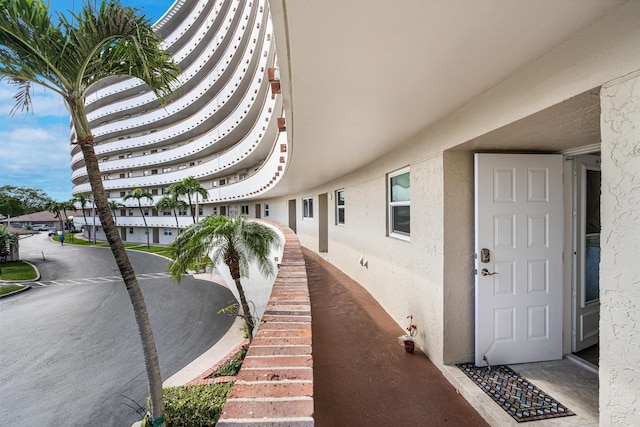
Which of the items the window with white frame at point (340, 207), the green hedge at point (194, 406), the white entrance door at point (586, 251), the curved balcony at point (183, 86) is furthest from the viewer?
the curved balcony at point (183, 86)

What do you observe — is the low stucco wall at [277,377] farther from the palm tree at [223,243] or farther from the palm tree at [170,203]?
the palm tree at [170,203]

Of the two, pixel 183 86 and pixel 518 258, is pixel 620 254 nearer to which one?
pixel 518 258

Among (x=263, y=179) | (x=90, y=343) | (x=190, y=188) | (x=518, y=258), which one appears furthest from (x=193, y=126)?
(x=518, y=258)

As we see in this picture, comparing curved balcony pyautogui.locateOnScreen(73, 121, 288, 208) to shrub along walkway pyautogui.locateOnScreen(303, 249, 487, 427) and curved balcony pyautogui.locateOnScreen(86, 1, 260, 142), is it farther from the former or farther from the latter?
curved balcony pyautogui.locateOnScreen(86, 1, 260, 142)

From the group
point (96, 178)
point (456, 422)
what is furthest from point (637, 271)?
point (96, 178)

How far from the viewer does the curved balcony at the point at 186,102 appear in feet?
71.5

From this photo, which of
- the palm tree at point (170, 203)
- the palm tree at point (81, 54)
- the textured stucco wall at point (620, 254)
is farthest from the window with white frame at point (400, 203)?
the palm tree at point (170, 203)

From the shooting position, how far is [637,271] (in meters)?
1.53

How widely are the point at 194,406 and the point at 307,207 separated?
941cm

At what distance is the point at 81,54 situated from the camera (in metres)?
3.43

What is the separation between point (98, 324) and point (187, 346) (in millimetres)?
4946

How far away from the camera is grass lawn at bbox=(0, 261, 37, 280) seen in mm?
20375

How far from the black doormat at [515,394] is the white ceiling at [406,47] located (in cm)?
290

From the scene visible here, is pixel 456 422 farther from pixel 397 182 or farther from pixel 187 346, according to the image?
pixel 187 346
